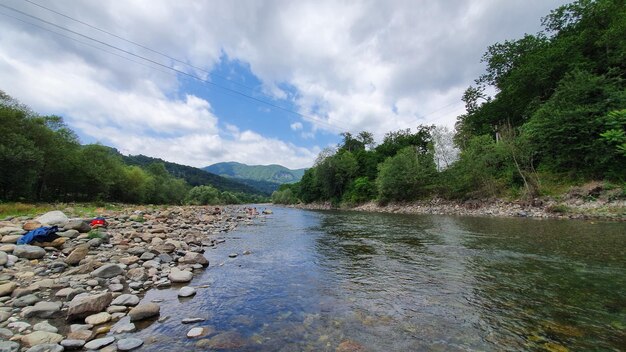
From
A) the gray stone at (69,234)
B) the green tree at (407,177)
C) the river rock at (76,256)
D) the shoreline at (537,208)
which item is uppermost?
the green tree at (407,177)

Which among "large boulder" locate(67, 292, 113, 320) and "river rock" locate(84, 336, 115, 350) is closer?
"river rock" locate(84, 336, 115, 350)

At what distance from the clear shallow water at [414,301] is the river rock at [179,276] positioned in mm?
344

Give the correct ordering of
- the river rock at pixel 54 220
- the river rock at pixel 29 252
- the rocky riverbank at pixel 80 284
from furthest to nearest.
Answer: the river rock at pixel 54 220, the river rock at pixel 29 252, the rocky riverbank at pixel 80 284

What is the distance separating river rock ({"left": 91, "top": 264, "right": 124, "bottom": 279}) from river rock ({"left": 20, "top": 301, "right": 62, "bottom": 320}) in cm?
199

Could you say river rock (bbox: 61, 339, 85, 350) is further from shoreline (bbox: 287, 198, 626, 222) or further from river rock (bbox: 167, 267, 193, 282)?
shoreline (bbox: 287, 198, 626, 222)

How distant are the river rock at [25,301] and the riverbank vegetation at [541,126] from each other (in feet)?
53.6

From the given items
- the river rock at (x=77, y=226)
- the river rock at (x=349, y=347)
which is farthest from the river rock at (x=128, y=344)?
the river rock at (x=77, y=226)

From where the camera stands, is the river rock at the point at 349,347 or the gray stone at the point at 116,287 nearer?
the river rock at the point at 349,347

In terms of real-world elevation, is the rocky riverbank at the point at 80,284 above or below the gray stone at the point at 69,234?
below

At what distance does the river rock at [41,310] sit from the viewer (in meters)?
4.98

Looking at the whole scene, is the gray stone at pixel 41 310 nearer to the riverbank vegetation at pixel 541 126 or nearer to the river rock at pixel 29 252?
the river rock at pixel 29 252

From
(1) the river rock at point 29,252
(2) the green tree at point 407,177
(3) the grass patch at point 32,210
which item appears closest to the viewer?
(1) the river rock at point 29,252

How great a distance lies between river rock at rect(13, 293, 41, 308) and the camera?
534 centimetres

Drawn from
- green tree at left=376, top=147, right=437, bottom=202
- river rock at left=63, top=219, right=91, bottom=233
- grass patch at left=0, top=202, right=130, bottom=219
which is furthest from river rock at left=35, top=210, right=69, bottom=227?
green tree at left=376, top=147, right=437, bottom=202
